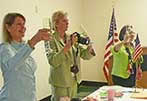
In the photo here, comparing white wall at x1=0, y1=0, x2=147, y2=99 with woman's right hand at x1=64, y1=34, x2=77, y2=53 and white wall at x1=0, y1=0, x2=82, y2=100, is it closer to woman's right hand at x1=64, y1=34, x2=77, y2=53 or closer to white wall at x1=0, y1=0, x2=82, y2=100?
white wall at x1=0, y1=0, x2=82, y2=100

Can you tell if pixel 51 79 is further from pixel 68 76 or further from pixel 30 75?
pixel 30 75

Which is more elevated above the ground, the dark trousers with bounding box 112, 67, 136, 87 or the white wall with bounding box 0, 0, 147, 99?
the white wall with bounding box 0, 0, 147, 99

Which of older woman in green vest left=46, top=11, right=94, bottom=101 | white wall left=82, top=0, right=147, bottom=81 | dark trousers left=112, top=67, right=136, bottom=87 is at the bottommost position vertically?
dark trousers left=112, top=67, right=136, bottom=87

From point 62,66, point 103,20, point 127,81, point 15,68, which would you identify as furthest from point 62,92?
point 103,20

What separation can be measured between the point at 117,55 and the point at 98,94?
81 cm

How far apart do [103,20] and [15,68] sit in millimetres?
4429

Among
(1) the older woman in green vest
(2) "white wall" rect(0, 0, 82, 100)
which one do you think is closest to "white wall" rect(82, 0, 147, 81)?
(2) "white wall" rect(0, 0, 82, 100)

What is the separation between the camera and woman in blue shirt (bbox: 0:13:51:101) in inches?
62.9

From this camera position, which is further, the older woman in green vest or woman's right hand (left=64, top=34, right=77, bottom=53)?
the older woman in green vest

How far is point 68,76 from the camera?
2.28 metres

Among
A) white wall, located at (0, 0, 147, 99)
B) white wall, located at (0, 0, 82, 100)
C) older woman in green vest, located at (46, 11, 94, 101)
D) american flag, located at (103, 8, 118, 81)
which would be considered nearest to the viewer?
older woman in green vest, located at (46, 11, 94, 101)

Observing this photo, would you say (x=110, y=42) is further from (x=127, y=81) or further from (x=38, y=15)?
(x=127, y=81)

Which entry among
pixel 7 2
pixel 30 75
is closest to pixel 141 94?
pixel 30 75

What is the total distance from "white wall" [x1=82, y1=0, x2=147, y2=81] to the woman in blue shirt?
4144 mm
